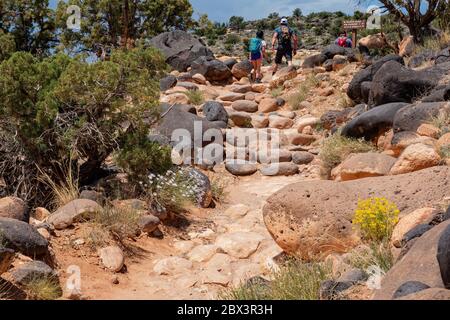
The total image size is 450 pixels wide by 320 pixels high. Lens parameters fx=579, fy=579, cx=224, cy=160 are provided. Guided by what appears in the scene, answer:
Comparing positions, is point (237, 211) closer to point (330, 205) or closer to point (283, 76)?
point (330, 205)

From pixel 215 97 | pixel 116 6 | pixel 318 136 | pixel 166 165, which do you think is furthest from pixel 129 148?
pixel 116 6

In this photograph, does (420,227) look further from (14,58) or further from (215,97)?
(215,97)

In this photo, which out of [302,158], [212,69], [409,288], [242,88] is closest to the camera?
[409,288]

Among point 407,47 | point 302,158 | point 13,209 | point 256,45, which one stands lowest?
point 13,209

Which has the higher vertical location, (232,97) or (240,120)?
(232,97)

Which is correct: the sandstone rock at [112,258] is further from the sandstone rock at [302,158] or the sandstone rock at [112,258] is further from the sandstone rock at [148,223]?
the sandstone rock at [302,158]

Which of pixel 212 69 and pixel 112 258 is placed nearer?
pixel 112 258

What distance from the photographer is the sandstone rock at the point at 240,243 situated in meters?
6.22

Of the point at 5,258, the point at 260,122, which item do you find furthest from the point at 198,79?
the point at 5,258

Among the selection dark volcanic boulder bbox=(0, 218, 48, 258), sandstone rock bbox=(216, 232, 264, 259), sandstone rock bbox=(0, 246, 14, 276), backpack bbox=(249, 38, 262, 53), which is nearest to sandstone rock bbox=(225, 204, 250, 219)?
sandstone rock bbox=(216, 232, 264, 259)

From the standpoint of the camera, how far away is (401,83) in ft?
30.9

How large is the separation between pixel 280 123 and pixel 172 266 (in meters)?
7.17

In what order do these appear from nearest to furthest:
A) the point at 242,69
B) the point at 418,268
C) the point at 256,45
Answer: the point at 418,268
the point at 256,45
the point at 242,69

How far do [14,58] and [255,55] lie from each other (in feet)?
33.4
